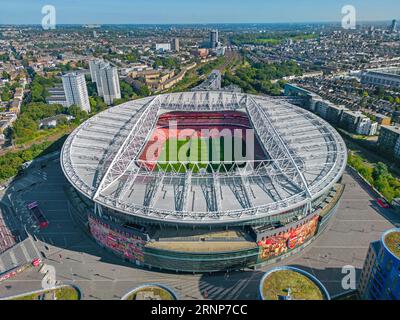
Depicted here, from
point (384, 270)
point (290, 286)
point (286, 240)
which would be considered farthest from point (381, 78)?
point (290, 286)

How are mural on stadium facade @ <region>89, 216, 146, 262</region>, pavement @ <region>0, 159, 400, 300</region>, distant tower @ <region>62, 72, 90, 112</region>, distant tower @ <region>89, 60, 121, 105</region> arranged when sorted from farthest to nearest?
1. distant tower @ <region>89, 60, 121, 105</region>
2. distant tower @ <region>62, 72, 90, 112</region>
3. mural on stadium facade @ <region>89, 216, 146, 262</region>
4. pavement @ <region>0, 159, 400, 300</region>

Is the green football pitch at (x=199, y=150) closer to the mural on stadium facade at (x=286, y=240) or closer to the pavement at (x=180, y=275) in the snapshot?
the mural on stadium facade at (x=286, y=240)

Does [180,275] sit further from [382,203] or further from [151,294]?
[382,203]

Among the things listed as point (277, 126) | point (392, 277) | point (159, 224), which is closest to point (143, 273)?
point (159, 224)

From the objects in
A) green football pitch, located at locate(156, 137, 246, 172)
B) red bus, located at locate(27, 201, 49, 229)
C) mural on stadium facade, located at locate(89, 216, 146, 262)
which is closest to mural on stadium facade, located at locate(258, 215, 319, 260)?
mural on stadium facade, located at locate(89, 216, 146, 262)

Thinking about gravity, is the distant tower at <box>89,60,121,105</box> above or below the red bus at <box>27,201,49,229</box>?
above

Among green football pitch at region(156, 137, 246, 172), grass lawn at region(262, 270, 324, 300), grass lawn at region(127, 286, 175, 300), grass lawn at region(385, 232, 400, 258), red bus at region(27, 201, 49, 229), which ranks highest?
green football pitch at region(156, 137, 246, 172)

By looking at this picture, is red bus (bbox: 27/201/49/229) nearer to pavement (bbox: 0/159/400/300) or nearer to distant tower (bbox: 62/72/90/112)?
pavement (bbox: 0/159/400/300)

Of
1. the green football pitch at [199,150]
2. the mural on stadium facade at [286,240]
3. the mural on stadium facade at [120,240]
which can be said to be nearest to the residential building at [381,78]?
the green football pitch at [199,150]
